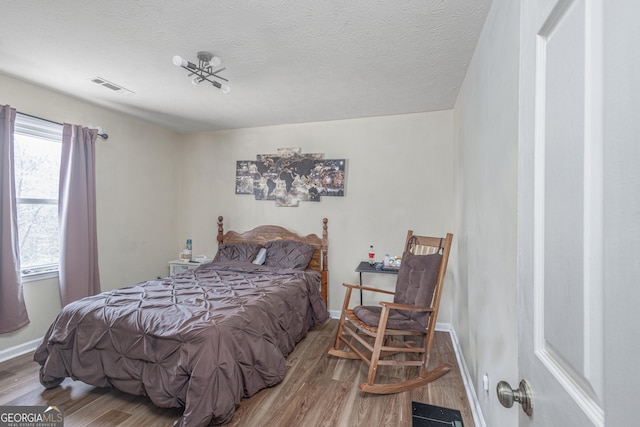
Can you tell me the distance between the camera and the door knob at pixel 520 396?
0.65 meters

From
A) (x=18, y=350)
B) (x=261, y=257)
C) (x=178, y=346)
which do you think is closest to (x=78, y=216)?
(x=18, y=350)

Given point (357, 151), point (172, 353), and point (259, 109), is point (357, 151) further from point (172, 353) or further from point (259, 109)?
point (172, 353)

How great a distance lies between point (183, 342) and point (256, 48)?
207cm

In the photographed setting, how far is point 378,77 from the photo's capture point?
2.81 metres

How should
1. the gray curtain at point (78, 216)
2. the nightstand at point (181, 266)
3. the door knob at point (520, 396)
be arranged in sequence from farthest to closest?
the nightstand at point (181, 266) → the gray curtain at point (78, 216) → the door knob at point (520, 396)

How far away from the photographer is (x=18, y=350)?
2.91 metres

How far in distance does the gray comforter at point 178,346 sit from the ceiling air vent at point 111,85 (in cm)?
192

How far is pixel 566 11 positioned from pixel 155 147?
476 cm

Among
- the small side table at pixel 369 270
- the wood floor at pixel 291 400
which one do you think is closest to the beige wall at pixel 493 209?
the wood floor at pixel 291 400

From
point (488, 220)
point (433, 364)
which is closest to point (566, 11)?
point (488, 220)

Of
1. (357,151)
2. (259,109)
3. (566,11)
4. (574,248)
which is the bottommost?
(574,248)

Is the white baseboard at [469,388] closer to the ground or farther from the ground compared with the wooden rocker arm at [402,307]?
closer to the ground

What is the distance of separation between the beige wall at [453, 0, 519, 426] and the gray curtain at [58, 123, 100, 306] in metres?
3.73

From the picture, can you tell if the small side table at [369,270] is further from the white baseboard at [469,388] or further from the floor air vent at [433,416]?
the floor air vent at [433,416]
